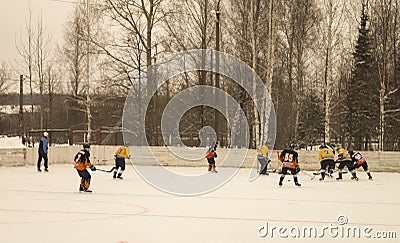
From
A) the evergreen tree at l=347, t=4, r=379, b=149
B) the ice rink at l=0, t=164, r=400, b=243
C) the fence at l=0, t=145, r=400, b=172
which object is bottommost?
the ice rink at l=0, t=164, r=400, b=243

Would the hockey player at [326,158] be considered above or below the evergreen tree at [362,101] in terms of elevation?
below

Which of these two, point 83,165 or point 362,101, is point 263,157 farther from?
point 362,101

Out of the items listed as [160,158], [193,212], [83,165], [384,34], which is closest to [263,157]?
[160,158]

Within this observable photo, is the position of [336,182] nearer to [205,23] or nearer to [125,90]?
[205,23]

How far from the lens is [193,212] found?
12.3 m

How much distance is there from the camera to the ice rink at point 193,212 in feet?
31.3

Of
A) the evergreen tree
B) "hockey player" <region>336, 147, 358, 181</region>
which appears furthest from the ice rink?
the evergreen tree

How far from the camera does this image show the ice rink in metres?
9.55

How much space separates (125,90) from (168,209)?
2354 centimetres

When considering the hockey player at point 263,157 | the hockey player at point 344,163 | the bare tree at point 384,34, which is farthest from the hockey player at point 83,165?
the bare tree at point 384,34

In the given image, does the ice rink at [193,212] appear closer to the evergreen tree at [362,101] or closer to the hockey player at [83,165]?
the hockey player at [83,165]

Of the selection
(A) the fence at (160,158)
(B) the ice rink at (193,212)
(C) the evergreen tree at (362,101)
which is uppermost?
(C) the evergreen tree at (362,101)

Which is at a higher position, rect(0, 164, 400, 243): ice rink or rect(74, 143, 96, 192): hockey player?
rect(74, 143, 96, 192): hockey player

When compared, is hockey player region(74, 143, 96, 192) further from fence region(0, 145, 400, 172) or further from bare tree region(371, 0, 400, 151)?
bare tree region(371, 0, 400, 151)
